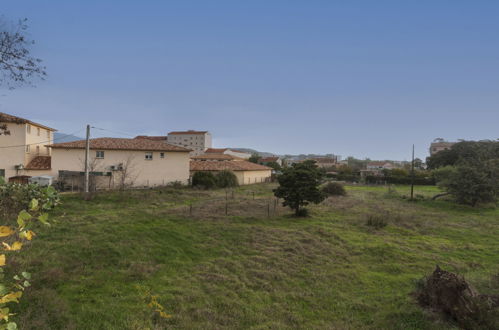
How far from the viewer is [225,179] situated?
A: 2836 cm

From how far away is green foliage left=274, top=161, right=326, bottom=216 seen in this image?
48.2 feet

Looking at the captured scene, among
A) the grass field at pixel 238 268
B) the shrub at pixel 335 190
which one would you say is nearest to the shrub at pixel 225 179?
the shrub at pixel 335 190

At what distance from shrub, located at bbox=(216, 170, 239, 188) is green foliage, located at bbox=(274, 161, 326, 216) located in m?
13.3

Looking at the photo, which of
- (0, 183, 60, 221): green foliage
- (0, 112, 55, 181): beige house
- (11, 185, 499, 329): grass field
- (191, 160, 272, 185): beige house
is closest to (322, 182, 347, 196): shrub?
(191, 160, 272, 185): beige house

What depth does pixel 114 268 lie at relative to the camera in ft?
25.6

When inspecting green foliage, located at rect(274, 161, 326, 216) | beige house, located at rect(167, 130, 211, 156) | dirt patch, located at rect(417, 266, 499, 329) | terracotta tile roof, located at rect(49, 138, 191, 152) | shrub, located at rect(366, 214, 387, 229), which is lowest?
shrub, located at rect(366, 214, 387, 229)

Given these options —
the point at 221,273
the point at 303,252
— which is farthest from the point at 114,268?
the point at 303,252

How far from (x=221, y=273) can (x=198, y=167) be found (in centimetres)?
2396

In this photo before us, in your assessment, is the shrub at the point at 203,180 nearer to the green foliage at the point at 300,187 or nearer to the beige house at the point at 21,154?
the green foliage at the point at 300,187

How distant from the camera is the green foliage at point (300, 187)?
1469cm

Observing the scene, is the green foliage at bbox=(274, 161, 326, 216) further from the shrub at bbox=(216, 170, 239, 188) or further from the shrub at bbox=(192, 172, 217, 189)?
the shrub at bbox=(216, 170, 239, 188)

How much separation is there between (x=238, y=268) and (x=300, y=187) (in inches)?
299

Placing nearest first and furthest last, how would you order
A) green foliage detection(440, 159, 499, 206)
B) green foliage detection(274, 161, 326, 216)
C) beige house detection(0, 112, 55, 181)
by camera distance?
green foliage detection(274, 161, 326, 216), green foliage detection(440, 159, 499, 206), beige house detection(0, 112, 55, 181)

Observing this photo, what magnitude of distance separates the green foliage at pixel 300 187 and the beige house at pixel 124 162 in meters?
13.5
